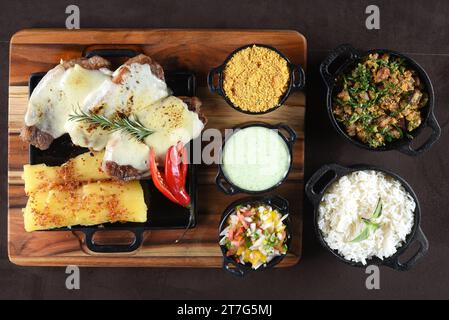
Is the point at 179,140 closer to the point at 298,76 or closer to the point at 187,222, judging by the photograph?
the point at 187,222

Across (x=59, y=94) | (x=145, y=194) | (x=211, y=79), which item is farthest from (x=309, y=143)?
(x=59, y=94)

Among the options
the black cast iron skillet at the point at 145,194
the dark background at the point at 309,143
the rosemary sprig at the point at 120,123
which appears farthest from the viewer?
the dark background at the point at 309,143

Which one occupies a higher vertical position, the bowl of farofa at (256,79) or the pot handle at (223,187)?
the bowl of farofa at (256,79)

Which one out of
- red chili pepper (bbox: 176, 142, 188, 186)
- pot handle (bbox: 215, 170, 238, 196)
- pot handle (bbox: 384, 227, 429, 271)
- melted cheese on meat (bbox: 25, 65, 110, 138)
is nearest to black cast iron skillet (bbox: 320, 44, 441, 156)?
pot handle (bbox: 384, 227, 429, 271)

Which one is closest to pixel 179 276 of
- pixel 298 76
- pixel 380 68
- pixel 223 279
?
pixel 223 279

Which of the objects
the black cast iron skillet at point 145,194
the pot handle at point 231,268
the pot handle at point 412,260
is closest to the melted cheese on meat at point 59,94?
the black cast iron skillet at point 145,194

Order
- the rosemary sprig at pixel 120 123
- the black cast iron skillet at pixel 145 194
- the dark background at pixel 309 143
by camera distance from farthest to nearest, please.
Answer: the dark background at pixel 309 143
the black cast iron skillet at pixel 145 194
the rosemary sprig at pixel 120 123

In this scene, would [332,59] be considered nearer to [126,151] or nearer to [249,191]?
[249,191]

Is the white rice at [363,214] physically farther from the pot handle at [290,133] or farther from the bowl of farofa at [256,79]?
the bowl of farofa at [256,79]
